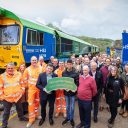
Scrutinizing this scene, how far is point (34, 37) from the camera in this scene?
524 inches

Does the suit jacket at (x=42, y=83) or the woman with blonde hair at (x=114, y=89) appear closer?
the woman with blonde hair at (x=114, y=89)

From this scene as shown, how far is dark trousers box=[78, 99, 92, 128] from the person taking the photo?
23.3ft

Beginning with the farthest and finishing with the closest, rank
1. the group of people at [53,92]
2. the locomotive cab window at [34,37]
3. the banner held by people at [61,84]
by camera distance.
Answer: the locomotive cab window at [34,37] → the banner held by people at [61,84] → the group of people at [53,92]

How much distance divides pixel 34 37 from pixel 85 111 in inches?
273

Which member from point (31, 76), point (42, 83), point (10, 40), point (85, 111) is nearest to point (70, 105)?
point (85, 111)

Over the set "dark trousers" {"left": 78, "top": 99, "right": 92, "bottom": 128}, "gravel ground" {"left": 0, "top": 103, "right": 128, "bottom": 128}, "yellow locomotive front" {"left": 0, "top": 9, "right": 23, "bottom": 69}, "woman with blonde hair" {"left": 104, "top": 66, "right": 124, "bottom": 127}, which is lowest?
"gravel ground" {"left": 0, "top": 103, "right": 128, "bottom": 128}

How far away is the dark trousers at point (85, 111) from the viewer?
279 inches

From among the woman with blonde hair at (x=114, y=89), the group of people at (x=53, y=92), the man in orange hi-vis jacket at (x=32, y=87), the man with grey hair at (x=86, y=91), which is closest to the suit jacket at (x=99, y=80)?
the group of people at (x=53, y=92)

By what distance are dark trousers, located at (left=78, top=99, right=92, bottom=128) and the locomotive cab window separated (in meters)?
6.15

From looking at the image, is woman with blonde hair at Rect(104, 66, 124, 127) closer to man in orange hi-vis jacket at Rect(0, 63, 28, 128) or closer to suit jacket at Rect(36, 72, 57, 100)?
suit jacket at Rect(36, 72, 57, 100)

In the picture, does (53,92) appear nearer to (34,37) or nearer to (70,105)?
(70,105)

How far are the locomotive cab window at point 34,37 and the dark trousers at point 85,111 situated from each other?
615 cm

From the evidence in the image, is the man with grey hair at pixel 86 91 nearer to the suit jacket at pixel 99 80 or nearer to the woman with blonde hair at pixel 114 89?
the woman with blonde hair at pixel 114 89

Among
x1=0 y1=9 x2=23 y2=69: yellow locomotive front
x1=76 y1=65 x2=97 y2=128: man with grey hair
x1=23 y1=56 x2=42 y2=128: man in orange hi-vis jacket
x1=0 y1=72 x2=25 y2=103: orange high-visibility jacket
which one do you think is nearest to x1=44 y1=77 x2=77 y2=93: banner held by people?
x1=76 y1=65 x2=97 y2=128: man with grey hair
